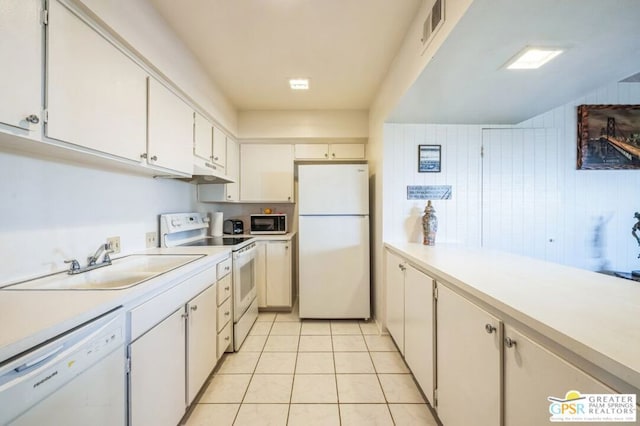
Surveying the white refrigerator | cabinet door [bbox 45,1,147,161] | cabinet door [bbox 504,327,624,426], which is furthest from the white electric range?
cabinet door [bbox 504,327,624,426]

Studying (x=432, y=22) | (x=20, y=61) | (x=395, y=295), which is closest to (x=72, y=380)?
Answer: (x=20, y=61)

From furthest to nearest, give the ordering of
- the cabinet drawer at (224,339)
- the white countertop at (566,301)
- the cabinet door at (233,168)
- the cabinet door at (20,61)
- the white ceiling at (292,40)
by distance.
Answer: the cabinet door at (233,168), the cabinet drawer at (224,339), the white ceiling at (292,40), the cabinet door at (20,61), the white countertop at (566,301)

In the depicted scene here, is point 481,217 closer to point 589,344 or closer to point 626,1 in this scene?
point 626,1

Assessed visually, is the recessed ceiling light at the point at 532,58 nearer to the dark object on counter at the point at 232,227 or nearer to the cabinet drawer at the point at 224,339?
the cabinet drawer at the point at 224,339

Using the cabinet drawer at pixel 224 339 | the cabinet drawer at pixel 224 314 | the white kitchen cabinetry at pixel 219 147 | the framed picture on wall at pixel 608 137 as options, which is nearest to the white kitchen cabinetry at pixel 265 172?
the white kitchen cabinetry at pixel 219 147

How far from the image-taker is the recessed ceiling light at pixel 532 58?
1.32 metres

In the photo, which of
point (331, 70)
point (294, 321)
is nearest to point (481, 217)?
point (331, 70)

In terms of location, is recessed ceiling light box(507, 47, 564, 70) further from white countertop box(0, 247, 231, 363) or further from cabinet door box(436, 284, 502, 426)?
white countertop box(0, 247, 231, 363)

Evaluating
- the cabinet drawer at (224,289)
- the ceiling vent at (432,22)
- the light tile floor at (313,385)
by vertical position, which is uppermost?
the ceiling vent at (432,22)

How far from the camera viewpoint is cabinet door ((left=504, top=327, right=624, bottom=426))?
0.63 metres

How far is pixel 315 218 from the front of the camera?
2723mm

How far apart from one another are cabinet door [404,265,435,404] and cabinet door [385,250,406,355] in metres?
Result: 0.09

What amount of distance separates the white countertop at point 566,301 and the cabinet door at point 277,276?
6.06ft

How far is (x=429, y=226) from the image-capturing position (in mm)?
2320
